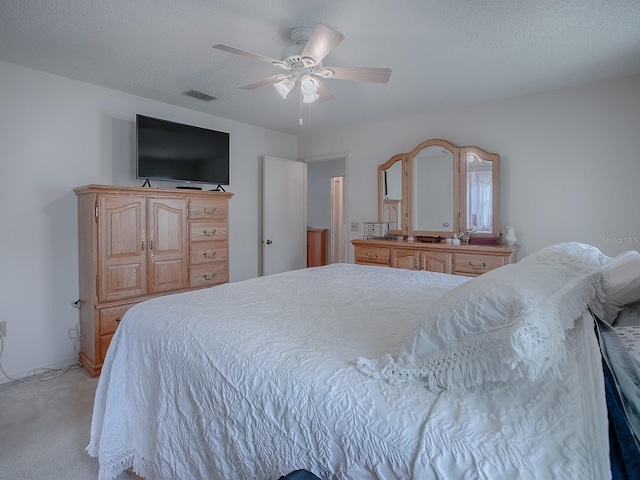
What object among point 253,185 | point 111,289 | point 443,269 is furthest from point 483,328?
point 253,185

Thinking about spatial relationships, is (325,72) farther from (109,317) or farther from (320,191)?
(320,191)

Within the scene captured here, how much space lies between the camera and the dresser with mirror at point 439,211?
335 centimetres

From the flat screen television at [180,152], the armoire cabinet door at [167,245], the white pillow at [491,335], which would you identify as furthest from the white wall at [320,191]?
the white pillow at [491,335]

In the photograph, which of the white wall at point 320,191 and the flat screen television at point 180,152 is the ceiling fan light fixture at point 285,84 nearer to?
the flat screen television at point 180,152

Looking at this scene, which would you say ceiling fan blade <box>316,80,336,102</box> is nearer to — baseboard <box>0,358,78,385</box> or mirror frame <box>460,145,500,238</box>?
mirror frame <box>460,145,500,238</box>

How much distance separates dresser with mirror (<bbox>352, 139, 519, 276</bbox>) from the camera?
11.0 feet

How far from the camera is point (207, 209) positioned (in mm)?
3486

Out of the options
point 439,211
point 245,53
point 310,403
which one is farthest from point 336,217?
point 310,403

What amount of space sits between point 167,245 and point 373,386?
280 centimetres

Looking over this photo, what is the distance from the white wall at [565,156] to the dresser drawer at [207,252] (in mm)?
2648

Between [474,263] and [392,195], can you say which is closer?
[474,263]

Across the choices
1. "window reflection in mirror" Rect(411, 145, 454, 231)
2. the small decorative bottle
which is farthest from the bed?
"window reflection in mirror" Rect(411, 145, 454, 231)

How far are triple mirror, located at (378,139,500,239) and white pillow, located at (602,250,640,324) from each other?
2.22 metres

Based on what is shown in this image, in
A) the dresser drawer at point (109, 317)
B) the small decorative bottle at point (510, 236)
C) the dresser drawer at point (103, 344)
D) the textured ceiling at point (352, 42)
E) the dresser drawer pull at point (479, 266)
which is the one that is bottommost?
the dresser drawer at point (103, 344)
